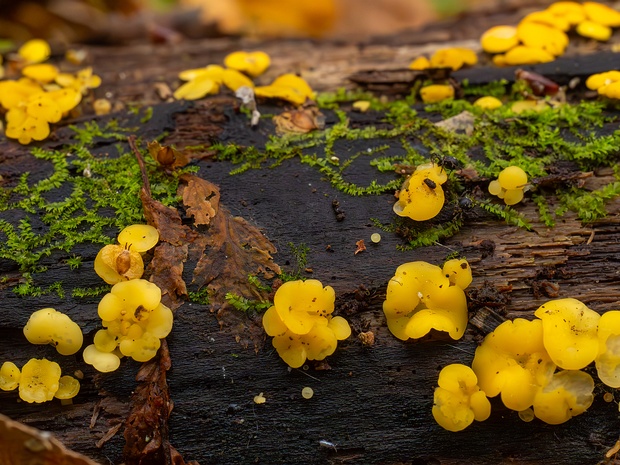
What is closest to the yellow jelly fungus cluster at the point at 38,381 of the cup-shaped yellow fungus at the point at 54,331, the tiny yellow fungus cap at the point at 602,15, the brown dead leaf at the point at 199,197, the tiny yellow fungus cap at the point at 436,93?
the cup-shaped yellow fungus at the point at 54,331

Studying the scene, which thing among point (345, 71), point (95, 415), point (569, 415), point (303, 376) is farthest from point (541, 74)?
point (95, 415)

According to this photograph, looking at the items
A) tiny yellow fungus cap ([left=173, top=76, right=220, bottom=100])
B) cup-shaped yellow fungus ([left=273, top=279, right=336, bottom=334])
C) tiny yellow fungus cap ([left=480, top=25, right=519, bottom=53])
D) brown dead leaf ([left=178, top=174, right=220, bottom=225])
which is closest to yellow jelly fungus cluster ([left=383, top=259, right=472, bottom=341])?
cup-shaped yellow fungus ([left=273, top=279, right=336, bottom=334])

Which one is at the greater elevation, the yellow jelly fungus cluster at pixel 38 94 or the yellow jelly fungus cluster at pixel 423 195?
the yellow jelly fungus cluster at pixel 38 94

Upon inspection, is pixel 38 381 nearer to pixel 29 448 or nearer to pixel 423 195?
pixel 29 448

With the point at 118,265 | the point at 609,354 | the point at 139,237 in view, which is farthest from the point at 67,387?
the point at 609,354

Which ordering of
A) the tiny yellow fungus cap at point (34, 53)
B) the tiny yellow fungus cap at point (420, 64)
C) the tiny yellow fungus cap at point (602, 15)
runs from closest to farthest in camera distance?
the tiny yellow fungus cap at point (420, 64) < the tiny yellow fungus cap at point (602, 15) < the tiny yellow fungus cap at point (34, 53)

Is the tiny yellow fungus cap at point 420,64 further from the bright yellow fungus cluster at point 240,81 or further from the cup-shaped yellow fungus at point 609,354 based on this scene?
the cup-shaped yellow fungus at point 609,354
